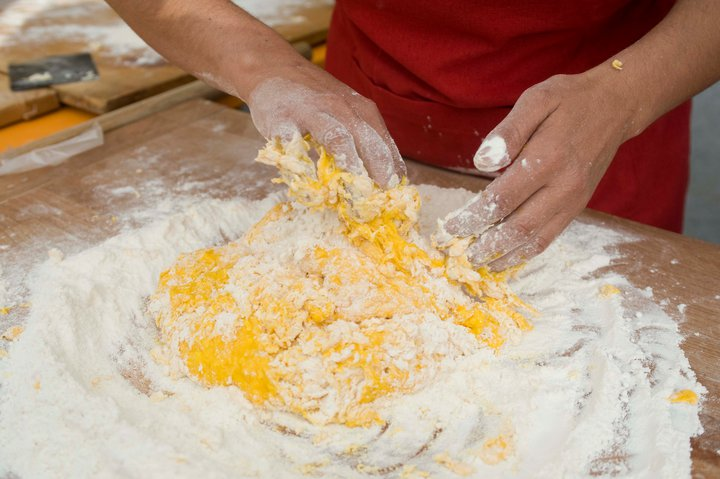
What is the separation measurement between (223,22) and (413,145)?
0.63 metres

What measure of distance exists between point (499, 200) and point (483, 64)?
21.7 inches

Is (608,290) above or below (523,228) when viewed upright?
below

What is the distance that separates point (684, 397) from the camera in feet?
3.98

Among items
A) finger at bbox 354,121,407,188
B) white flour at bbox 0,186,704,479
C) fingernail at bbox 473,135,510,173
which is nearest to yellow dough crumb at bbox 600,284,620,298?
white flour at bbox 0,186,704,479

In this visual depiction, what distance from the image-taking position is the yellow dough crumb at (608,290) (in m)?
1.49

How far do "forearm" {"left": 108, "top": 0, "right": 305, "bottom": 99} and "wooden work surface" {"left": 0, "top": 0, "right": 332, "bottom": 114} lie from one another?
0.58 m

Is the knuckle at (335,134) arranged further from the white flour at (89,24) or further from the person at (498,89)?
the white flour at (89,24)

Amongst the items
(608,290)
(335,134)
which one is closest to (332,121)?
(335,134)

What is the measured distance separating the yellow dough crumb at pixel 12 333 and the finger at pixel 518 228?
887mm

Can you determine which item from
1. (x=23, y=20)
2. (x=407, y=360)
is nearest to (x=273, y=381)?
(x=407, y=360)

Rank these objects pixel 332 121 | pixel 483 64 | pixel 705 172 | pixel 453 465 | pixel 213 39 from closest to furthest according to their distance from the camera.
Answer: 1. pixel 453 465
2. pixel 332 121
3. pixel 213 39
4. pixel 483 64
5. pixel 705 172

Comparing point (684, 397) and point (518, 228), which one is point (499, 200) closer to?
point (518, 228)

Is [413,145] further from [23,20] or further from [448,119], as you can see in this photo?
[23,20]

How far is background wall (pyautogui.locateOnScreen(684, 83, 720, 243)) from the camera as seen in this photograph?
13.1 ft
